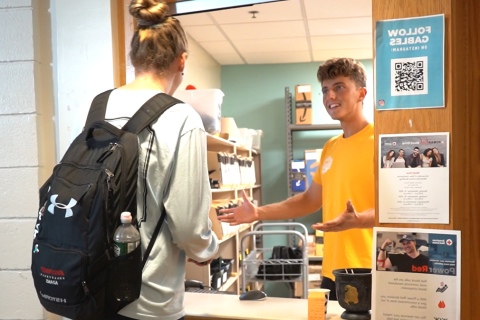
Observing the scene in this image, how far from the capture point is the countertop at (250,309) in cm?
180

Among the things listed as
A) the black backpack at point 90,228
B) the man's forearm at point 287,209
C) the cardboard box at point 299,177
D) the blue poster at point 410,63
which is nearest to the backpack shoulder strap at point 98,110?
the black backpack at point 90,228

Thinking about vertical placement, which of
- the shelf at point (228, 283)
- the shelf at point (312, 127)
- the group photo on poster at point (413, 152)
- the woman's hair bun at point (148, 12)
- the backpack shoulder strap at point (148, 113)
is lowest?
the shelf at point (228, 283)

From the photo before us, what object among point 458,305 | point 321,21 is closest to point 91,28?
point 458,305

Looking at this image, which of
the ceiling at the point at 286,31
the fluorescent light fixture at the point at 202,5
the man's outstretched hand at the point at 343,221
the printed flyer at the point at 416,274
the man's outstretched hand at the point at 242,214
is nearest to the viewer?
the printed flyer at the point at 416,274

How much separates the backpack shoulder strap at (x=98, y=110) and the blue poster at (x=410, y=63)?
78cm

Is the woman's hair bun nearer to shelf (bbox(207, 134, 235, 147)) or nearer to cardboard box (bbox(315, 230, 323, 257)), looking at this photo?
shelf (bbox(207, 134, 235, 147))

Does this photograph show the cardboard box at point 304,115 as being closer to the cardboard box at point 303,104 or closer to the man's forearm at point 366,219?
the cardboard box at point 303,104

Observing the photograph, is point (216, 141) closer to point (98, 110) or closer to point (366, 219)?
point (366, 219)

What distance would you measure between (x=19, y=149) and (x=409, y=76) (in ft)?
5.12

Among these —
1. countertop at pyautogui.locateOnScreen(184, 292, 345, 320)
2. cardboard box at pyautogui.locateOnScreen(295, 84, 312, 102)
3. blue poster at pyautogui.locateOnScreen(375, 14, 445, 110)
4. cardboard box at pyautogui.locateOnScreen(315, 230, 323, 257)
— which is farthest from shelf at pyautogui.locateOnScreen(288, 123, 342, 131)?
blue poster at pyautogui.locateOnScreen(375, 14, 445, 110)

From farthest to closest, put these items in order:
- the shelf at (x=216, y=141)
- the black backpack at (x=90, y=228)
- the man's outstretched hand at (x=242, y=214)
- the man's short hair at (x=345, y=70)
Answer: the shelf at (x=216, y=141)
the man's short hair at (x=345, y=70)
the man's outstretched hand at (x=242, y=214)
the black backpack at (x=90, y=228)

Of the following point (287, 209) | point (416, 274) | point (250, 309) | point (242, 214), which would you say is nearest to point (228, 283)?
point (287, 209)

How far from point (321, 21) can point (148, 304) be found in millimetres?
3919

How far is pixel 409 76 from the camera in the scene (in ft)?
A: 4.82
